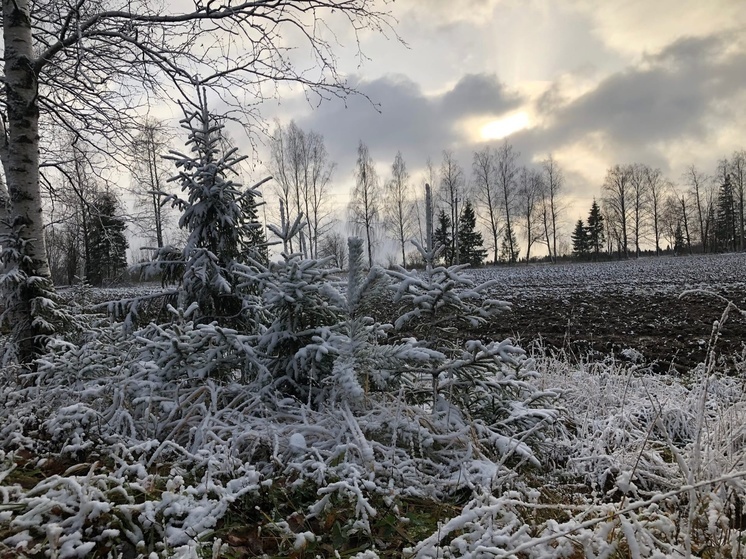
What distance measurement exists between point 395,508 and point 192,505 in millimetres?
829

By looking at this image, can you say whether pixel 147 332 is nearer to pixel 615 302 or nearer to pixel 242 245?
pixel 242 245

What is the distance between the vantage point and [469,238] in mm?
48188

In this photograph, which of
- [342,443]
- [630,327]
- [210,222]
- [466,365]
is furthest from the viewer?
[630,327]

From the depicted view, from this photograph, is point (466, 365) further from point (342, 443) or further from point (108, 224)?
point (108, 224)

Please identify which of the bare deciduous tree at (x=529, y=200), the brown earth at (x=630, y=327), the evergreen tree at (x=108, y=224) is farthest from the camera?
the bare deciduous tree at (x=529, y=200)

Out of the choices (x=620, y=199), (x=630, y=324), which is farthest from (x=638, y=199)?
(x=630, y=324)

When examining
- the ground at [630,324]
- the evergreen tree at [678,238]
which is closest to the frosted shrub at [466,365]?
the ground at [630,324]

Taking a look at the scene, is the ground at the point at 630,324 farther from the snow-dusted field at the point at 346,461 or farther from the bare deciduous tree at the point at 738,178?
the bare deciduous tree at the point at 738,178

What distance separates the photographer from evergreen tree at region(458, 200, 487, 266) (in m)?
46.8

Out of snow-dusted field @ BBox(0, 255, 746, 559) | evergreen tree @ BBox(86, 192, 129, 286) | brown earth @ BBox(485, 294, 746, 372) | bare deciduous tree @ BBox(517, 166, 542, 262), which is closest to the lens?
snow-dusted field @ BBox(0, 255, 746, 559)

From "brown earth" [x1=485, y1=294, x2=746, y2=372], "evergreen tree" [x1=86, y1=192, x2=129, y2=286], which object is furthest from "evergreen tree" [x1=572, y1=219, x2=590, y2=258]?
"evergreen tree" [x1=86, y1=192, x2=129, y2=286]

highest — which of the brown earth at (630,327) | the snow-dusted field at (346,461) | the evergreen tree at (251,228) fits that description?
the evergreen tree at (251,228)

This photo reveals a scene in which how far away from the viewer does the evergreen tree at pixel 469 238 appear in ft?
154

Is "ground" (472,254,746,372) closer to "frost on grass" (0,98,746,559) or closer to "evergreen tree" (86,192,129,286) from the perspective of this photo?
"frost on grass" (0,98,746,559)
